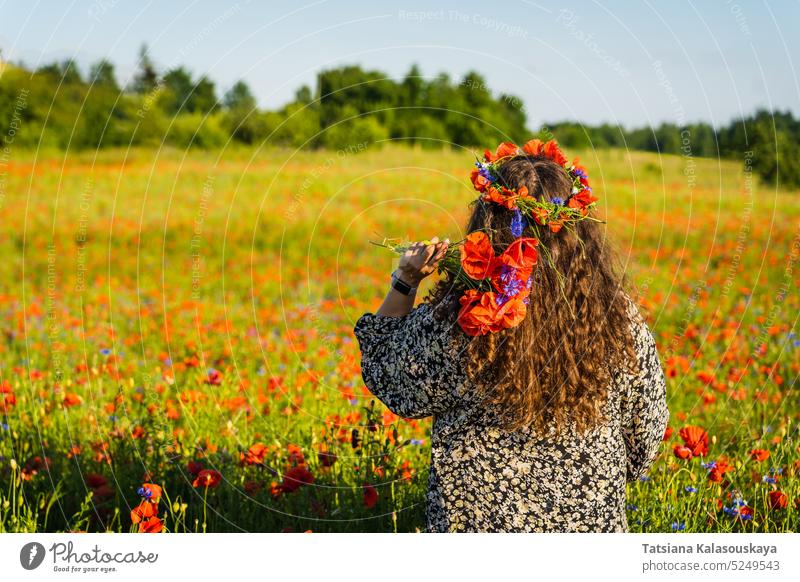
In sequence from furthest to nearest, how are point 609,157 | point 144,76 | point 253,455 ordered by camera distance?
point 144,76
point 609,157
point 253,455

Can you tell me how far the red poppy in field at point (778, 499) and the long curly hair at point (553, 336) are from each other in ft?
3.87

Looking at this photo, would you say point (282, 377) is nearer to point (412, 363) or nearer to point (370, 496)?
point (370, 496)

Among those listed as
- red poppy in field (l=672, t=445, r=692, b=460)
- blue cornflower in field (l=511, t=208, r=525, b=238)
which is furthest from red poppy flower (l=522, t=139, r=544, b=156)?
red poppy in field (l=672, t=445, r=692, b=460)

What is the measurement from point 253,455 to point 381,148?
624 inches

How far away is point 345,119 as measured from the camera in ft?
14.9

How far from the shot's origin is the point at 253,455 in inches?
137

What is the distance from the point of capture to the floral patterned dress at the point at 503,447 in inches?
103

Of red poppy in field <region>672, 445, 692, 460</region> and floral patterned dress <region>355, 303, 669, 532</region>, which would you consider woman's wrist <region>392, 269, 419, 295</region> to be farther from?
red poppy in field <region>672, 445, 692, 460</region>

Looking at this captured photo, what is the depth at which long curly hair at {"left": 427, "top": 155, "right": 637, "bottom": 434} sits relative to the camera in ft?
8.21
